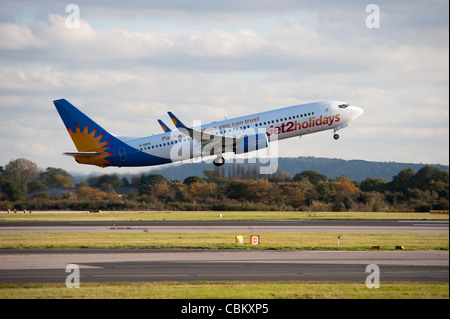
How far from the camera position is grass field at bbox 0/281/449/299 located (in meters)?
28.5

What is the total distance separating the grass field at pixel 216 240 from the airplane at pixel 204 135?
11.5 meters

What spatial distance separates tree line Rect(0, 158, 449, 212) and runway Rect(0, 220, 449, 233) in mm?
11133

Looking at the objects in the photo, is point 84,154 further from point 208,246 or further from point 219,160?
point 208,246

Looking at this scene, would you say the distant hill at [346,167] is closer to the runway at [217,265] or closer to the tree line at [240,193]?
the tree line at [240,193]

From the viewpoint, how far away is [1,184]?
8194 centimetres

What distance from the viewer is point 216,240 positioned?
54656 millimetres

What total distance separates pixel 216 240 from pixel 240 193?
47915mm

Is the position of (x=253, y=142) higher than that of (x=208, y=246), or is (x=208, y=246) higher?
(x=253, y=142)

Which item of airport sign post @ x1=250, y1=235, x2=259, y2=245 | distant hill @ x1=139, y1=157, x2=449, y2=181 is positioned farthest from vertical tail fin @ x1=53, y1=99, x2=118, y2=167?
distant hill @ x1=139, y1=157, x2=449, y2=181

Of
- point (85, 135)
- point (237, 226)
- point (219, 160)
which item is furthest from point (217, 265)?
point (85, 135)

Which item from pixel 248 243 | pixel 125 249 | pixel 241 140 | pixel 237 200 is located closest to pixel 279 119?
pixel 241 140

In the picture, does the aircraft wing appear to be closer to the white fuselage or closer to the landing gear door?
the white fuselage

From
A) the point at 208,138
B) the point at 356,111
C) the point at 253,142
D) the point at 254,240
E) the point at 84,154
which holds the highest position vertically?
the point at 356,111
